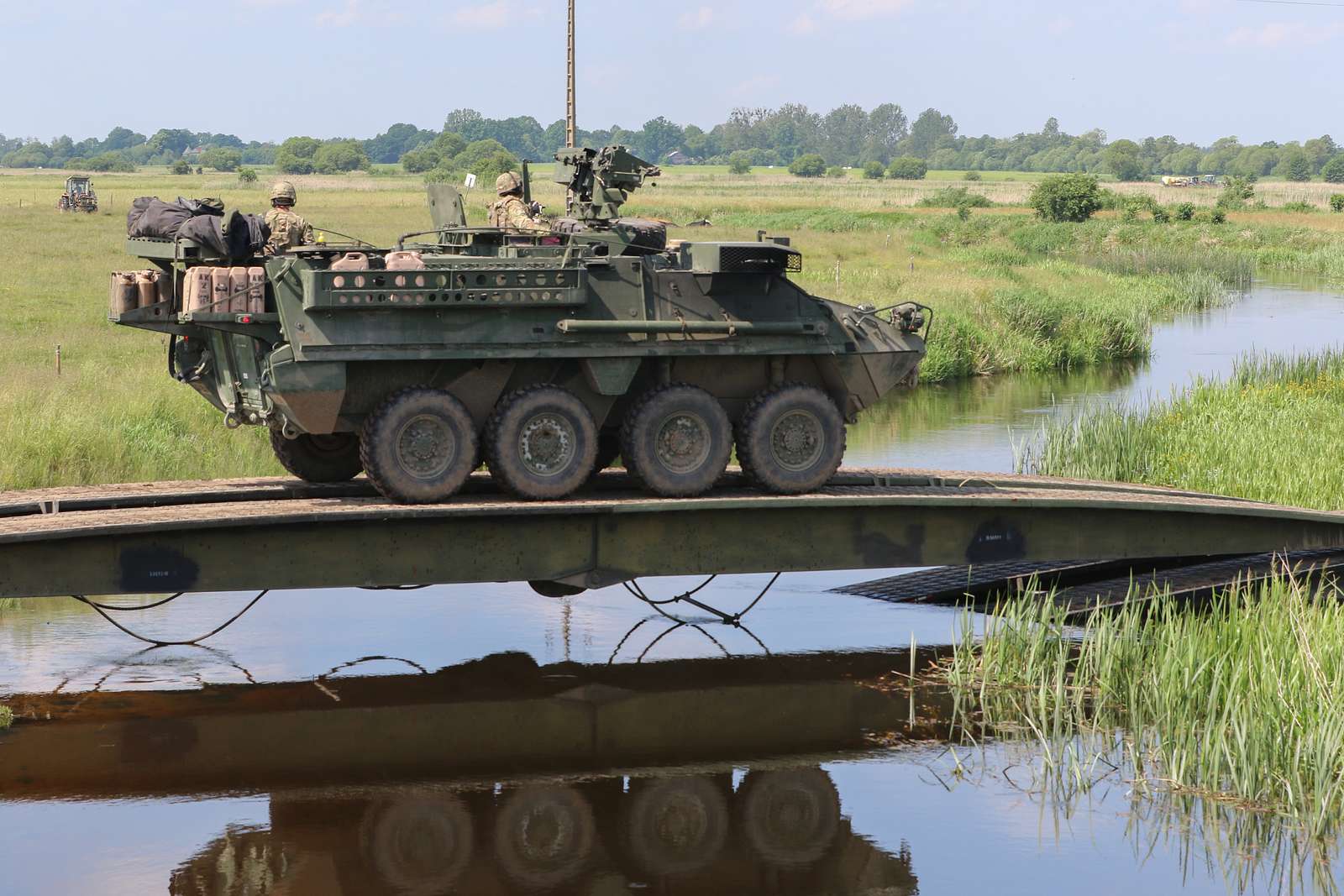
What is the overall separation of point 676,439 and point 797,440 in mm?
859

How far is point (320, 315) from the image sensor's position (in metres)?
10.1

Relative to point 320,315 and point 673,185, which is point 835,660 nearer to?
point 320,315

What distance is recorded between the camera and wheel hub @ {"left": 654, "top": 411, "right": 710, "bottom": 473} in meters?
10.9

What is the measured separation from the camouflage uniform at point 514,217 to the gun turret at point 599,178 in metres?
0.29

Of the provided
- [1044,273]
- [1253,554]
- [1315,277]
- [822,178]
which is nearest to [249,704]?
[1253,554]

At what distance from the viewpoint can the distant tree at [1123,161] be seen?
499ft

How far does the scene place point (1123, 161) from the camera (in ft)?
519

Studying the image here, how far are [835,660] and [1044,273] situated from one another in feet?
89.3

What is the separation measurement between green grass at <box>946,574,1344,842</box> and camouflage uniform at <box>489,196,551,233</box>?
4.00m

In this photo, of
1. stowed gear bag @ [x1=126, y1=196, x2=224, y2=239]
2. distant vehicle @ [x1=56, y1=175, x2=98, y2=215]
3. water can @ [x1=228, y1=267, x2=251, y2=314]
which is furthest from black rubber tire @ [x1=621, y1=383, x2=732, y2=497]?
distant vehicle @ [x1=56, y1=175, x2=98, y2=215]

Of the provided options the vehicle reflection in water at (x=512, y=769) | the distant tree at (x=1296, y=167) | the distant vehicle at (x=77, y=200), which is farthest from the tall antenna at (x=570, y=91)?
the distant tree at (x=1296, y=167)

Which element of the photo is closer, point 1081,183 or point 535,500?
point 535,500

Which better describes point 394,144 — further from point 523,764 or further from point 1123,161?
point 523,764

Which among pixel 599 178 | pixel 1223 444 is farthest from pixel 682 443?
pixel 1223 444
